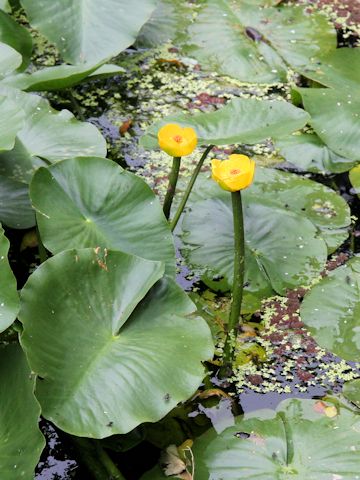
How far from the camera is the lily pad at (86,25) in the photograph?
2.62 m

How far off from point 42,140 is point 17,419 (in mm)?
880

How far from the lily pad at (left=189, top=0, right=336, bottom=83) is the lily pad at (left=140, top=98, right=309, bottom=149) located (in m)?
0.83

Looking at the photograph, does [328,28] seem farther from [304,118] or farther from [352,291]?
[352,291]

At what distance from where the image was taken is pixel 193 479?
1643 millimetres

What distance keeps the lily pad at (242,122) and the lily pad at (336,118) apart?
0.47 m

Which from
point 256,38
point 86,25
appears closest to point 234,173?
point 86,25

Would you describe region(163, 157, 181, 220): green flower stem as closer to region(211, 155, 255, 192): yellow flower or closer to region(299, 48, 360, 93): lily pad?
region(211, 155, 255, 192): yellow flower

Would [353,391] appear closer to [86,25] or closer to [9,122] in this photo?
A: [9,122]

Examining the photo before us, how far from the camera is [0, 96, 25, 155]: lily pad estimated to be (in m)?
1.80

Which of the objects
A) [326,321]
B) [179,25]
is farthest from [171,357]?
[179,25]

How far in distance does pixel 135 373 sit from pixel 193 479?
0.27 meters

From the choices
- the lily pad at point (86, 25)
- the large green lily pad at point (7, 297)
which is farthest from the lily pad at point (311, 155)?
the large green lily pad at point (7, 297)

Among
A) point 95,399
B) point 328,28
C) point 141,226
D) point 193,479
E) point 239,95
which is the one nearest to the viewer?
point 95,399

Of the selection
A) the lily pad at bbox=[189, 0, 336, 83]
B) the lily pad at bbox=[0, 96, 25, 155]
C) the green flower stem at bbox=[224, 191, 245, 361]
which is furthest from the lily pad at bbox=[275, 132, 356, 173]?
the lily pad at bbox=[0, 96, 25, 155]
